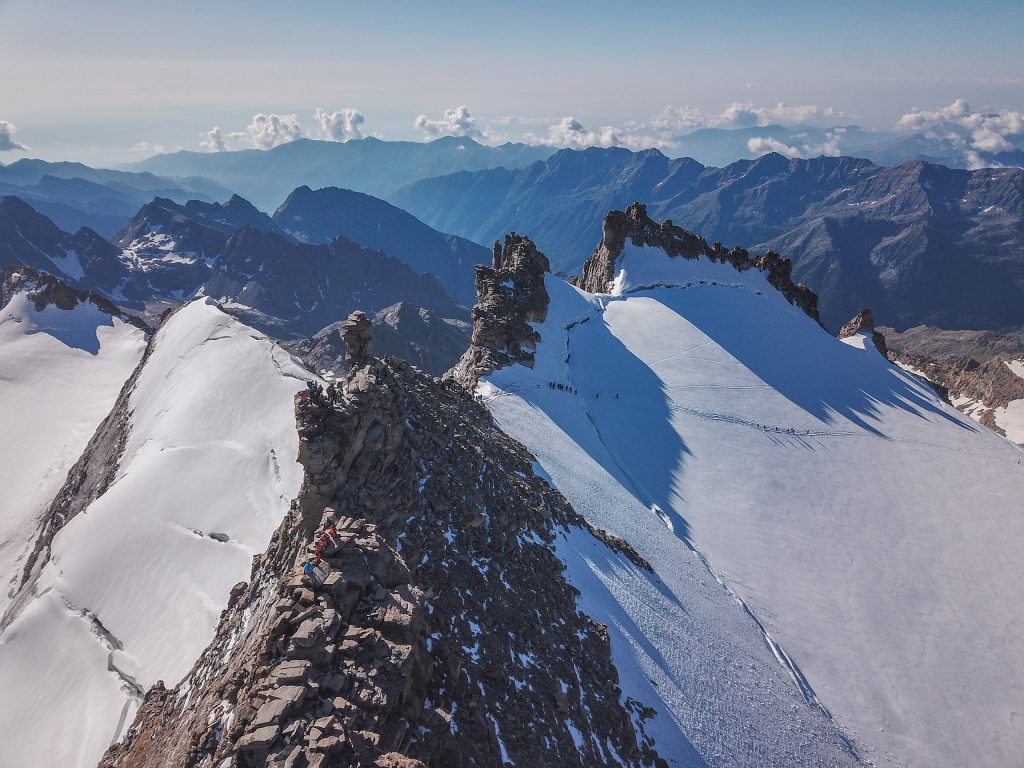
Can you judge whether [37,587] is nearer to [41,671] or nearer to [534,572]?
[41,671]

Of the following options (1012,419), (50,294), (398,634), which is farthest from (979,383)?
(50,294)

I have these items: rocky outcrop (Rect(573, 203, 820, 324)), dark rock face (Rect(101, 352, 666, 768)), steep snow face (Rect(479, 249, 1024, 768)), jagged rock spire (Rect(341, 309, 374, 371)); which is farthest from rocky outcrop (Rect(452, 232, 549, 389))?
dark rock face (Rect(101, 352, 666, 768))

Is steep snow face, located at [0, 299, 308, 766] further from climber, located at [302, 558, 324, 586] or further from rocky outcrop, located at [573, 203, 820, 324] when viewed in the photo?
rocky outcrop, located at [573, 203, 820, 324]

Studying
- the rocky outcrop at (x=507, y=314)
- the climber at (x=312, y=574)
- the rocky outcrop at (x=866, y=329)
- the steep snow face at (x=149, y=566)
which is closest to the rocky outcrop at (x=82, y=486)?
the steep snow face at (x=149, y=566)

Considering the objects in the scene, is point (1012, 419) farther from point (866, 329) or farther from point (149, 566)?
point (149, 566)

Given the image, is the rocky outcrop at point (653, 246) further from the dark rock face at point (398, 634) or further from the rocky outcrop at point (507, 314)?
the dark rock face at point (398, 634)

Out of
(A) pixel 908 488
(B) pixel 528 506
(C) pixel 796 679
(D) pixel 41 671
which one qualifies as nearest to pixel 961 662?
(C) pixel 796 679
